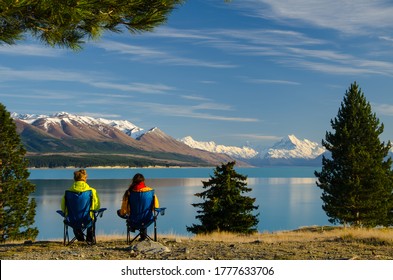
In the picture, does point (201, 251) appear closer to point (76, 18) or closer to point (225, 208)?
point (76, 18)

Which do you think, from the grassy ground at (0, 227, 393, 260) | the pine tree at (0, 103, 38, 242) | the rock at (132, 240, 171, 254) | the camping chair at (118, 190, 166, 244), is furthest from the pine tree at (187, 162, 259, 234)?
the rock at (132, 240, 171, 254)

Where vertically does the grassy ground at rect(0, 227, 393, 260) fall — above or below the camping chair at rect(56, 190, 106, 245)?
below

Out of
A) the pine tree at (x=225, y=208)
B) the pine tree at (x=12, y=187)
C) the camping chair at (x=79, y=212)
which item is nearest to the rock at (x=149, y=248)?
the camping chair at (x=79, y=212)

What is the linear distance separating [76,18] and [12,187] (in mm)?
25611

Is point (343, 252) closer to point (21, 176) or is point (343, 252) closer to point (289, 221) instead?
point (21, 176)

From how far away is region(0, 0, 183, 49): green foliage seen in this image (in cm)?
943

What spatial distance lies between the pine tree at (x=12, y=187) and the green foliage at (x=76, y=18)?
21.9m

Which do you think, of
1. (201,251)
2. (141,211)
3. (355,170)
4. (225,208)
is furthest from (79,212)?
(355,170)

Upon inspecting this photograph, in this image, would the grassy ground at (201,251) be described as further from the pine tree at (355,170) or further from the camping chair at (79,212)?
the pine tree at (355,170)

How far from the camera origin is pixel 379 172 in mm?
34656

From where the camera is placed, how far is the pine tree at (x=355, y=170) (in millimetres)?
33750

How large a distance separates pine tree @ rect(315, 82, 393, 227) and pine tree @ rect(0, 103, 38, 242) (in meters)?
20.1

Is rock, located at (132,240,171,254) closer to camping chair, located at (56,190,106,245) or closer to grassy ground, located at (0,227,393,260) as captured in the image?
grassy ground, located at (0,227,393,260)

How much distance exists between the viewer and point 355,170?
3400cm
